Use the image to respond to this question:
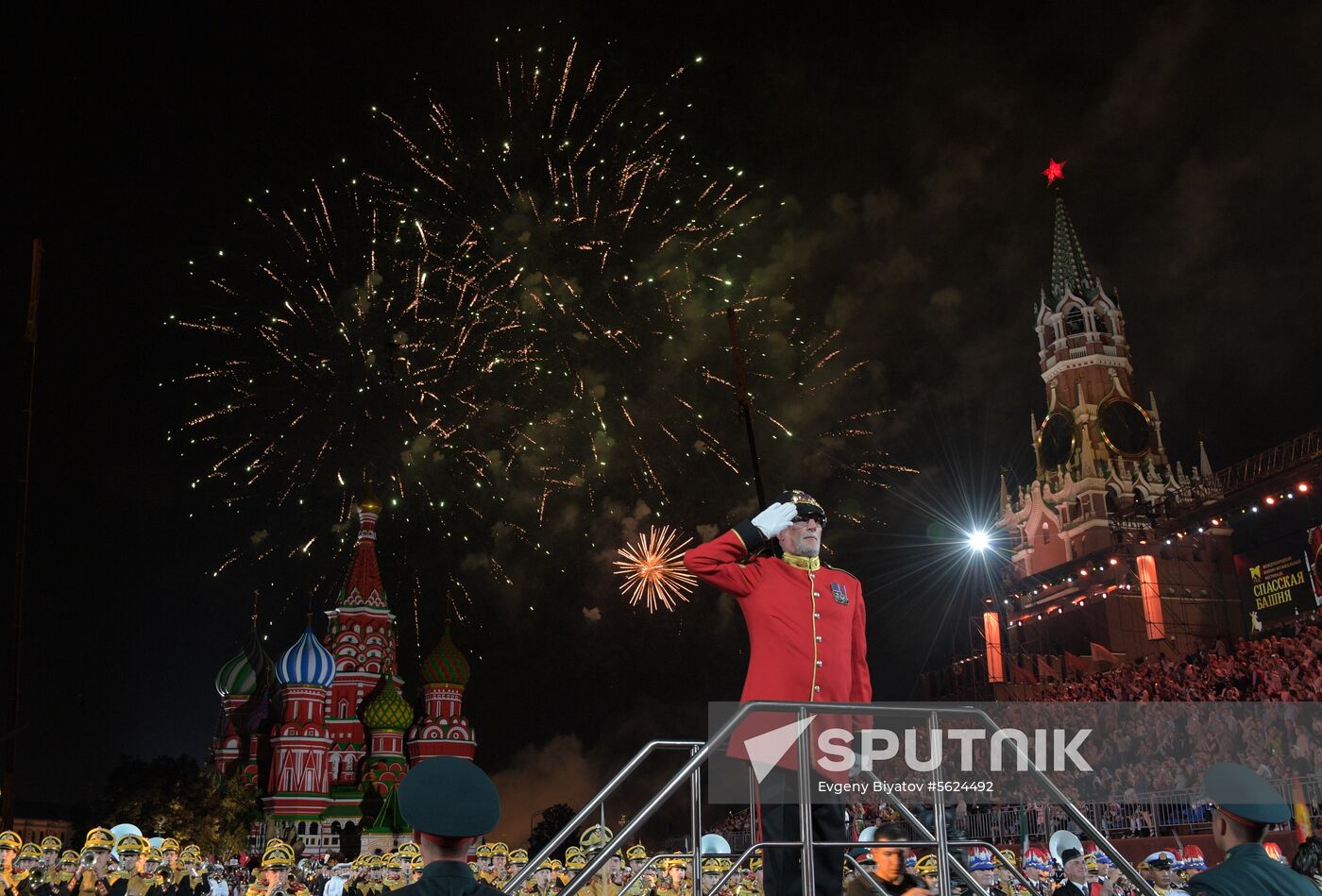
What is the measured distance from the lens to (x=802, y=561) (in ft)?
22.6

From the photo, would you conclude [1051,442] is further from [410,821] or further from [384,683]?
[410,821]

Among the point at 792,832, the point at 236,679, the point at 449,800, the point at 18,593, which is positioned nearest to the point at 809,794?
the point at 792,832

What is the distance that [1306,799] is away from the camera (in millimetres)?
19234

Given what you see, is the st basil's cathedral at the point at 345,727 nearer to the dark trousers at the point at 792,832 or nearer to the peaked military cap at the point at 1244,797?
the dark trousers at the point at 792,832

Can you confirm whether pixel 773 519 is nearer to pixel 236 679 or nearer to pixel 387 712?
pixel 387 712

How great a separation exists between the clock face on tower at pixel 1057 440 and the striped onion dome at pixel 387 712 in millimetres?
43620

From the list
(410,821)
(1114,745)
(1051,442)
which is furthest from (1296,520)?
(410,821)

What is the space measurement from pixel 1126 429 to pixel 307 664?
50859 millimetres

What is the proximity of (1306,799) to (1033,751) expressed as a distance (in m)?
11.8

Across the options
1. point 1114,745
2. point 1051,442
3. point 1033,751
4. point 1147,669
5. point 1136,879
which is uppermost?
point 1051,442

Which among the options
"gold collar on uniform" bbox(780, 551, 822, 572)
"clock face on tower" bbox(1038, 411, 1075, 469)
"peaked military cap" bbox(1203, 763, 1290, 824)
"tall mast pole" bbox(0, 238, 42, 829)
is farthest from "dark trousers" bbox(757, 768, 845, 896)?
"clock face on tower" bbox(1038, 411, 1075, 469)

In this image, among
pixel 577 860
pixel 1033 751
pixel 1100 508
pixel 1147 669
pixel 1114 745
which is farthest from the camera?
pixel 1100 508

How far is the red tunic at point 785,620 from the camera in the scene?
21.5ft

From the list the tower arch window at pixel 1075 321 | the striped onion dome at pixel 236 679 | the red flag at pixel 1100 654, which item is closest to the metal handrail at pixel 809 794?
the red flag at pixel 1100 654
